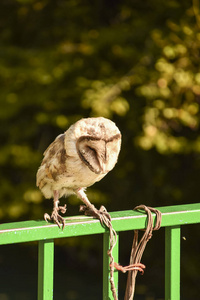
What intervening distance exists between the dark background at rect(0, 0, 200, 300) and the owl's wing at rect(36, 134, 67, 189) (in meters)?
1.47

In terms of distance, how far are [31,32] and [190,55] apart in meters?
1.52

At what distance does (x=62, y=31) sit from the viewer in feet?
15.9

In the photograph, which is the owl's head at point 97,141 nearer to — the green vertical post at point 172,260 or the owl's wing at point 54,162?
the owl's wing at point 54,162

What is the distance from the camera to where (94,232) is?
6.16 ft

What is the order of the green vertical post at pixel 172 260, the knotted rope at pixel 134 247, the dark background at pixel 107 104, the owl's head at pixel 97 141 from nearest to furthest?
the knotted rope at pixel 134 247 → the green vertical post at pixel 172 260 → the owl's head at pixel 97 141 → the dark background at pixel 107 104

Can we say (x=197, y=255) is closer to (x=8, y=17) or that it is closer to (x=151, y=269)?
(x=151, y=269)

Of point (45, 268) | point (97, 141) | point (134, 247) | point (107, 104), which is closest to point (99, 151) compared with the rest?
point (97, 141)

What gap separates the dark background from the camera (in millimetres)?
4227

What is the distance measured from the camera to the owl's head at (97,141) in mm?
2115

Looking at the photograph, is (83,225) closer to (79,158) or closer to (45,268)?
(45,268)

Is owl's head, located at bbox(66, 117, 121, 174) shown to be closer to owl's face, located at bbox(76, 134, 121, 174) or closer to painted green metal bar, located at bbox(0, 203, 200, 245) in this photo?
owl's face, located at bbox(76, 134, 121, 174)

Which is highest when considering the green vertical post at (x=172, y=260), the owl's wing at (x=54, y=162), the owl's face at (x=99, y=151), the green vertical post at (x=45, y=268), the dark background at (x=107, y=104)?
the dark background at (x=107, y=104)

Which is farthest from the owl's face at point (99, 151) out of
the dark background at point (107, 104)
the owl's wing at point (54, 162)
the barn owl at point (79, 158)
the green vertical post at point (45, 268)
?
the dark background at point (107, 104)

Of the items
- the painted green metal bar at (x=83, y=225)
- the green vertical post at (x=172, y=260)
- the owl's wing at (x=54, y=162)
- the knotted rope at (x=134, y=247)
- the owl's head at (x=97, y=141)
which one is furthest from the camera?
the owl's wing at (x=54, y=162)
